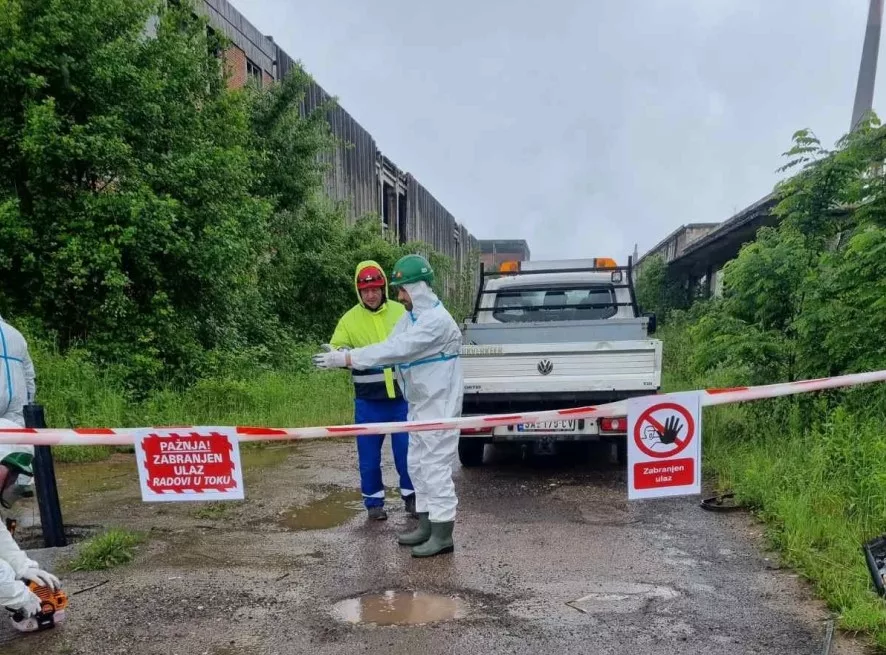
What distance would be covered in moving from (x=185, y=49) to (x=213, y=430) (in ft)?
A: 27.9

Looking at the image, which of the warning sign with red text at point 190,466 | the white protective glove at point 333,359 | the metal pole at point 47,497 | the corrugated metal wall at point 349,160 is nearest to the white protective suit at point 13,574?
the warning sign with red text at point 190,466

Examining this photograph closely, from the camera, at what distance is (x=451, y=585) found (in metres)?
4.13

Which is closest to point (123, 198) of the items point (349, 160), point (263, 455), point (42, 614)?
point (263, 455)

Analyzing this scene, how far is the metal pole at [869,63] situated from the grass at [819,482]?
6.38 meters

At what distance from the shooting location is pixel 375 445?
538 cm

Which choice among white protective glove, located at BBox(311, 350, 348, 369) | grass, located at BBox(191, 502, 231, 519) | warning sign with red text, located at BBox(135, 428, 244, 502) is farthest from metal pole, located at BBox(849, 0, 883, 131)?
warning sign with red text, located at BBox(135, 428, 244, 502)

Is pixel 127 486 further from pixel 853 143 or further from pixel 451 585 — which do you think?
pixel 853 143

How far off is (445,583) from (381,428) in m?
0.94

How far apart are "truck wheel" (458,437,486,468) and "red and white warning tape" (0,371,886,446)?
8.70ft

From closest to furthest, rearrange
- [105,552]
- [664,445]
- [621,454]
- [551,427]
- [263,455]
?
[664,445] < [105,552] < [551,427] < [621,454] < [263,455]

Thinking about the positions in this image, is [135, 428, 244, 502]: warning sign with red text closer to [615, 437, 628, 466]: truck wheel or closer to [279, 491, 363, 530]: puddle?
[279, 491, 363, 530]: puddle

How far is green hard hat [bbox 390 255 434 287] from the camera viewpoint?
471 cm

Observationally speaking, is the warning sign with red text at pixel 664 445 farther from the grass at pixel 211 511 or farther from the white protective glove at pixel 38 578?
the grass at pixel 211 511

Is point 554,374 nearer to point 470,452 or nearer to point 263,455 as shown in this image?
point 470,452
